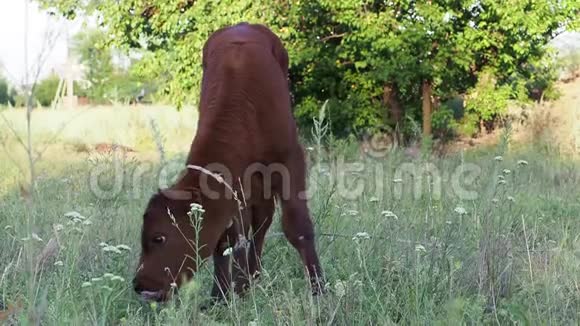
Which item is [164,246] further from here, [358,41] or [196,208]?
[358,41]

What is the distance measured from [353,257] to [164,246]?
1324 millimetres

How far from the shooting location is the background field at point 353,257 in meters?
2.75

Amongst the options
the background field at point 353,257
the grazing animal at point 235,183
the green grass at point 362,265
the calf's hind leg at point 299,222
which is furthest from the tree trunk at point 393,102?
the calf's hind leg at point 299,222

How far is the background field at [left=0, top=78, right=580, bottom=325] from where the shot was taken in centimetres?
275

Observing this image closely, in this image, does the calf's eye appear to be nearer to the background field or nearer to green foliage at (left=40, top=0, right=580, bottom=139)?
the background field

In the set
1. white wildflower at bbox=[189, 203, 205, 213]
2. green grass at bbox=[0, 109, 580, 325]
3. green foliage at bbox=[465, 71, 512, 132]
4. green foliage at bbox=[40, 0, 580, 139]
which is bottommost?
green grass at bbox=[0, 109, 580, 325]

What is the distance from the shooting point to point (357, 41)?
35.5ft

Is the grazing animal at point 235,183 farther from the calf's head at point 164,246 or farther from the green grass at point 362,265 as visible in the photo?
the green grass at point 362,265

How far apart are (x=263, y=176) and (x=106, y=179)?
3.31 meters

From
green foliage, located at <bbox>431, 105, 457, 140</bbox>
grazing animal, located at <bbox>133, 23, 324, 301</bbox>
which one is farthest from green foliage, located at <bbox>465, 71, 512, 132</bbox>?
grazing animal, located at <bbox>133, 23, 324, 301</bbox>

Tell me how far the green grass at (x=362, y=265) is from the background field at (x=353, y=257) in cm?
1

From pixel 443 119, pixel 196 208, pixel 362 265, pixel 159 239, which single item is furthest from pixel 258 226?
pixel 443 119

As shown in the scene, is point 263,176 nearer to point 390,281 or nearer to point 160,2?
point 390,281

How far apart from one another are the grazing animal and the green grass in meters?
0.15
